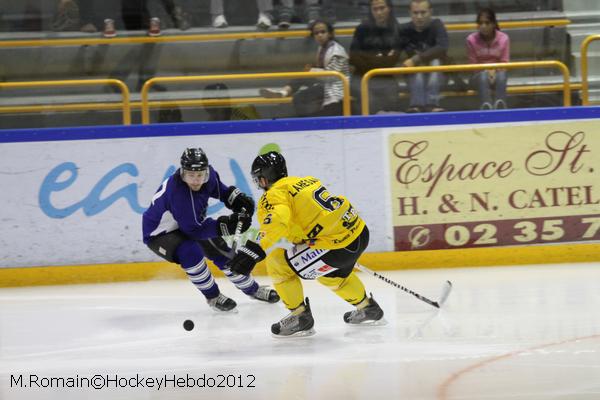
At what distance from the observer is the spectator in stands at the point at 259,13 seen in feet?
27.8

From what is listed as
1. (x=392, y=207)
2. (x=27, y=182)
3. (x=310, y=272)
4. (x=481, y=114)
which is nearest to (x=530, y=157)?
(x=481, y=114)

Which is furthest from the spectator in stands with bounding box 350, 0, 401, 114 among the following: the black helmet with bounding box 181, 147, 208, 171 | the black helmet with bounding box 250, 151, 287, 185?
the black helmet with bounding box 250, 151, 287, 185

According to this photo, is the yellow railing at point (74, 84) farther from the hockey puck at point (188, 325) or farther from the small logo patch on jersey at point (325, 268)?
the small logo patch on jersey at point (325, 268)

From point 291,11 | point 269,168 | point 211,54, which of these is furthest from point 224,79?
point 269,168

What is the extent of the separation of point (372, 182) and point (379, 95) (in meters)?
0.72

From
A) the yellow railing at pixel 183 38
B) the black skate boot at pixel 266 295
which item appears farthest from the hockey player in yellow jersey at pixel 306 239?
the yellow railing at pixel 183 38

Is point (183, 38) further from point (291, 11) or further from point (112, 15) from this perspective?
point (291, 11)

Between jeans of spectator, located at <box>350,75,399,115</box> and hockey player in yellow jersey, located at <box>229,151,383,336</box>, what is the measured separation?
233 centimetres

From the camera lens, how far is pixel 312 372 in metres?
4.70

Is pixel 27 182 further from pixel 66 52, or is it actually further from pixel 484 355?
pixel 484 355

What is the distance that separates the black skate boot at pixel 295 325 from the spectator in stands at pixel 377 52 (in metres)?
2.68

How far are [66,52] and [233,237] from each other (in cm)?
272

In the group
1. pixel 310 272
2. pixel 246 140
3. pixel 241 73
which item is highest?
pixel 241 73

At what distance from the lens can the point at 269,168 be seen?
5.37 m
